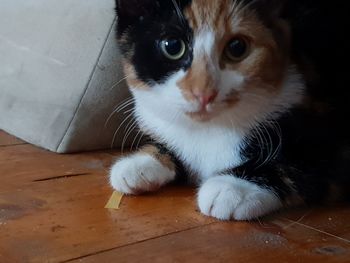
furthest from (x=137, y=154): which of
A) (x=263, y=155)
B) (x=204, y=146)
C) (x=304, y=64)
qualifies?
(x=304, y=64)

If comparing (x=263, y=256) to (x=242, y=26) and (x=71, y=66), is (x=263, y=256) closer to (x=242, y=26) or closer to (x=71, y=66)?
(x=242, y=26)

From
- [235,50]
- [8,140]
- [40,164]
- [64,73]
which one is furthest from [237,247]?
[8,140]

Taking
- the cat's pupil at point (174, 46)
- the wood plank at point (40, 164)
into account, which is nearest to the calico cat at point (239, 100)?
the cat's pupil at point (174, 46)

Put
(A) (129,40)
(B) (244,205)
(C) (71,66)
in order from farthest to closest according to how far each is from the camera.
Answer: (C) (71,66) → (A) (129,40) → (B) (244,205)

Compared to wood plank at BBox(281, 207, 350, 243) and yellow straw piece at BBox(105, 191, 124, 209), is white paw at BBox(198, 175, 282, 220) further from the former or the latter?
yellow straw piece at BBox(105, 191, 124, 209)

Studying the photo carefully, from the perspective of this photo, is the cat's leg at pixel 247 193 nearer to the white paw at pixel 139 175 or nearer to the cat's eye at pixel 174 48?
the white paw at pixel 139 175

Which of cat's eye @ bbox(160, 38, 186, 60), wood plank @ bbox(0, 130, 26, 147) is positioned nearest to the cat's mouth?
cat's eye @ bbox(160, 38, 186, 60)

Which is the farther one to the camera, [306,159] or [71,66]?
[71,66]
